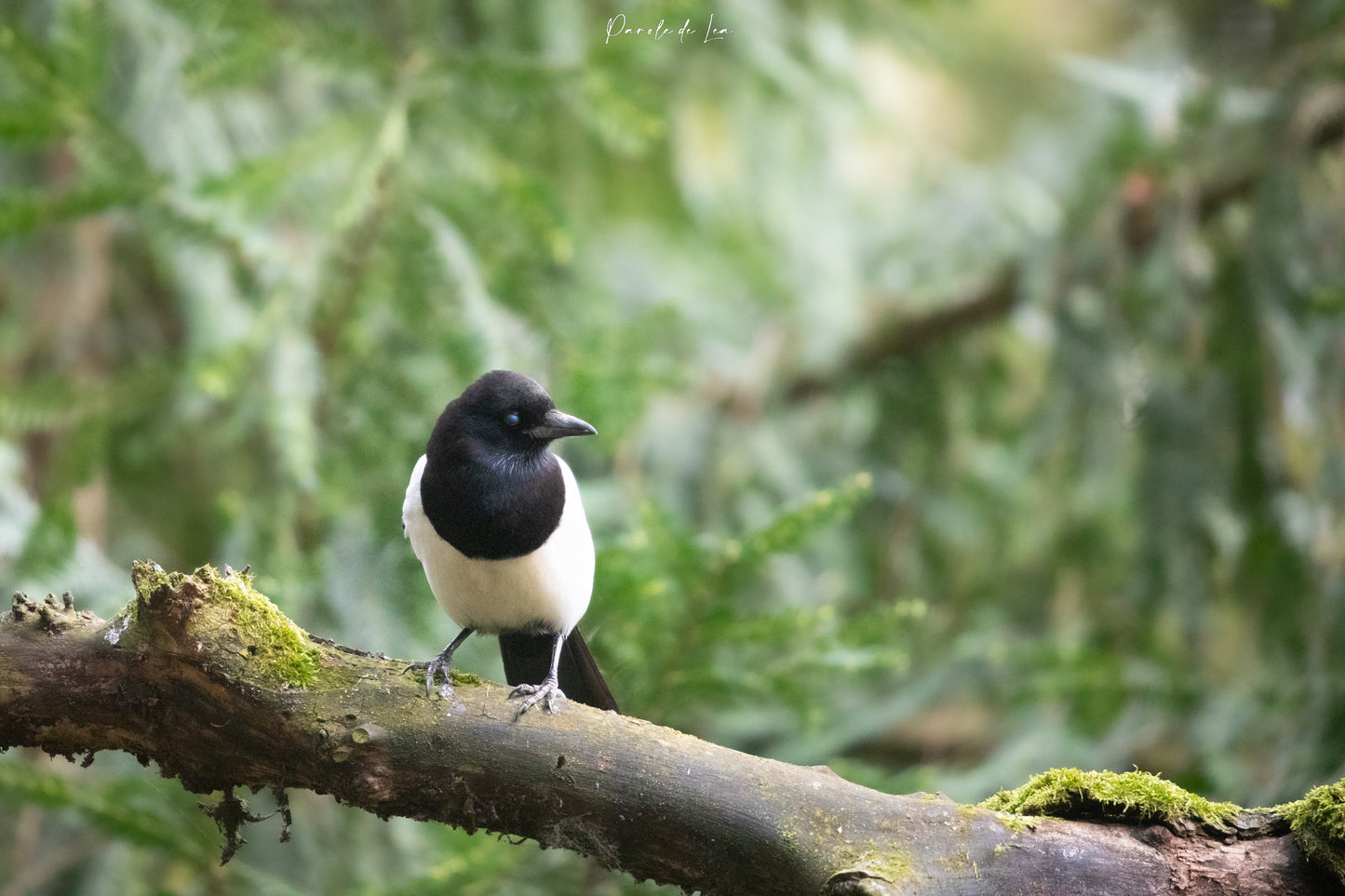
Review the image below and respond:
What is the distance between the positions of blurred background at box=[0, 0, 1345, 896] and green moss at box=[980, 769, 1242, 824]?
70 cm

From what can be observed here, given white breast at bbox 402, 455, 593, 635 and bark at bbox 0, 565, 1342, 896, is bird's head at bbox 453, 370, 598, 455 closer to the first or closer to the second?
white breast at bbox 402, 455, 593, 635

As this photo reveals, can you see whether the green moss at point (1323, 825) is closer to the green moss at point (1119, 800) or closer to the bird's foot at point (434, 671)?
the green moss at point (1119, 800)

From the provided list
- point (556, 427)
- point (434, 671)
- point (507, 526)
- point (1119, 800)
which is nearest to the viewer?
point (1119, 800)

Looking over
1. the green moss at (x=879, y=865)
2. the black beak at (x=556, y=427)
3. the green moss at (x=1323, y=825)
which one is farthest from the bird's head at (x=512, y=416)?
the green moss at (x=1323, y=825)

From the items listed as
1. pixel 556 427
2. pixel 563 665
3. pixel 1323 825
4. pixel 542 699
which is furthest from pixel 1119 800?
pixel 556 427

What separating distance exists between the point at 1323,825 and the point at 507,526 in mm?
1643

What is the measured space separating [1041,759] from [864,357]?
1.86 metres

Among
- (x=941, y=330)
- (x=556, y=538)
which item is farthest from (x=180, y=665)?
(x=941, y=330)

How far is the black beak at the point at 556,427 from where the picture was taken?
8.75 ft

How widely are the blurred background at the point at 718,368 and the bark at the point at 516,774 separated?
0.68 meters

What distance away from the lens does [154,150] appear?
3.75 m

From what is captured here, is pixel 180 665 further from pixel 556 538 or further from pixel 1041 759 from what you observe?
pixel 1041 759

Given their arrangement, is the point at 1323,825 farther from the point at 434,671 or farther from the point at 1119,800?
the point at 434,671

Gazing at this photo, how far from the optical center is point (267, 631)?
1.83m
